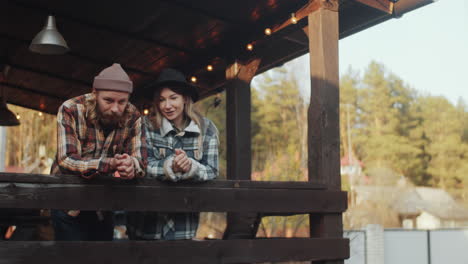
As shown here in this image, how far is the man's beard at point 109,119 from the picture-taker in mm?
3229

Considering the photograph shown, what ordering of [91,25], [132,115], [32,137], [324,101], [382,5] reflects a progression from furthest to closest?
[32,137] < [91,25] < [382,5] < [324,101] < [132,115]

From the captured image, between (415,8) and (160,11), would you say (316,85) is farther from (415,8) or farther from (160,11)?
(160,11)

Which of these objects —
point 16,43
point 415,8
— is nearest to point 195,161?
point 415,8

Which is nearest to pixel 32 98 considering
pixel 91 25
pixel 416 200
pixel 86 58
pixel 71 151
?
pixel 86 58

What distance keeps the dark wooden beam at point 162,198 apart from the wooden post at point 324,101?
308mm

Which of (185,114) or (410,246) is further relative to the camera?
(410,246)

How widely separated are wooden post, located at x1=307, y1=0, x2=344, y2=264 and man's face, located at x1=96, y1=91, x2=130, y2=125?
197cm

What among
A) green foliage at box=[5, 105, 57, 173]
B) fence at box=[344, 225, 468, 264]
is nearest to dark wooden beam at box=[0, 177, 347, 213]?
fence at box=[344, 225, 468, 264]

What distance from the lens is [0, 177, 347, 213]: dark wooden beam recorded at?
324 centimetres

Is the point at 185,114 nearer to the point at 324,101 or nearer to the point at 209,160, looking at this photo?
the point at 209,160

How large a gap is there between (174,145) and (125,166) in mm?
537

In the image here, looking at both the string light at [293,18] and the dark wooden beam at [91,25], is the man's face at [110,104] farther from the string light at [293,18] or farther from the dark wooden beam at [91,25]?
the dark wooden beam at [91,25]

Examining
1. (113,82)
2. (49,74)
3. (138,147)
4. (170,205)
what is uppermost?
(49,74)

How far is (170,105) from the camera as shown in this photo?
3645 mm
